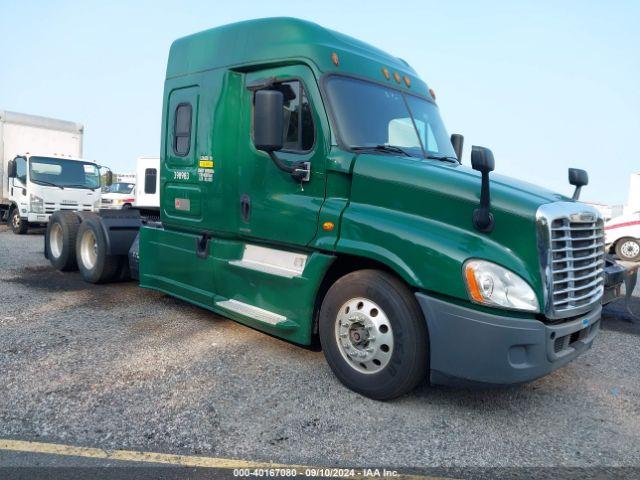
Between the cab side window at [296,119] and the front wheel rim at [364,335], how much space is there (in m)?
1.42

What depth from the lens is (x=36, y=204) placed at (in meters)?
14.7

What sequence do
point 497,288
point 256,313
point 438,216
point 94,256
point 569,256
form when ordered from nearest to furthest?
point 497,288, point 569,256, point 438,216, point 256,313, point 94,256

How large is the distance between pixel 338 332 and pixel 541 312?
1.51m

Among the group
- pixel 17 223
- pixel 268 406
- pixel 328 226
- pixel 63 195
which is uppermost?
pixel 328 226

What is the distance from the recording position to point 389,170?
12.8ft

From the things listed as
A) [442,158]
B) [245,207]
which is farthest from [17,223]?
[442,158]

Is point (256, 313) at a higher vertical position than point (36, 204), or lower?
lower

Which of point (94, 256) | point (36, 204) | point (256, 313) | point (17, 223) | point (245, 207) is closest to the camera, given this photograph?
point (256, 313)

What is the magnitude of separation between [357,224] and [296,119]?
115cm

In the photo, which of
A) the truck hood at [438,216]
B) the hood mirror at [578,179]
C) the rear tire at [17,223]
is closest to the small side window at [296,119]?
the truck hood at [438,216]

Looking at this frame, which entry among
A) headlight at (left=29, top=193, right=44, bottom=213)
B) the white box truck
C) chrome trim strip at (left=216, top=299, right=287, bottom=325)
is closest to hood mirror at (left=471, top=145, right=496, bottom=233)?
chrome trim strip at (left=216, top=299, right=287, bottom=325)

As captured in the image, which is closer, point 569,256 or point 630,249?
point 569,256

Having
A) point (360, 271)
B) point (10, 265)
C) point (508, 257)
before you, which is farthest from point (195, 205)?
point (10, 265)

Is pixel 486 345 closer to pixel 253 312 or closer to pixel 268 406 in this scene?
pixel 268 406
